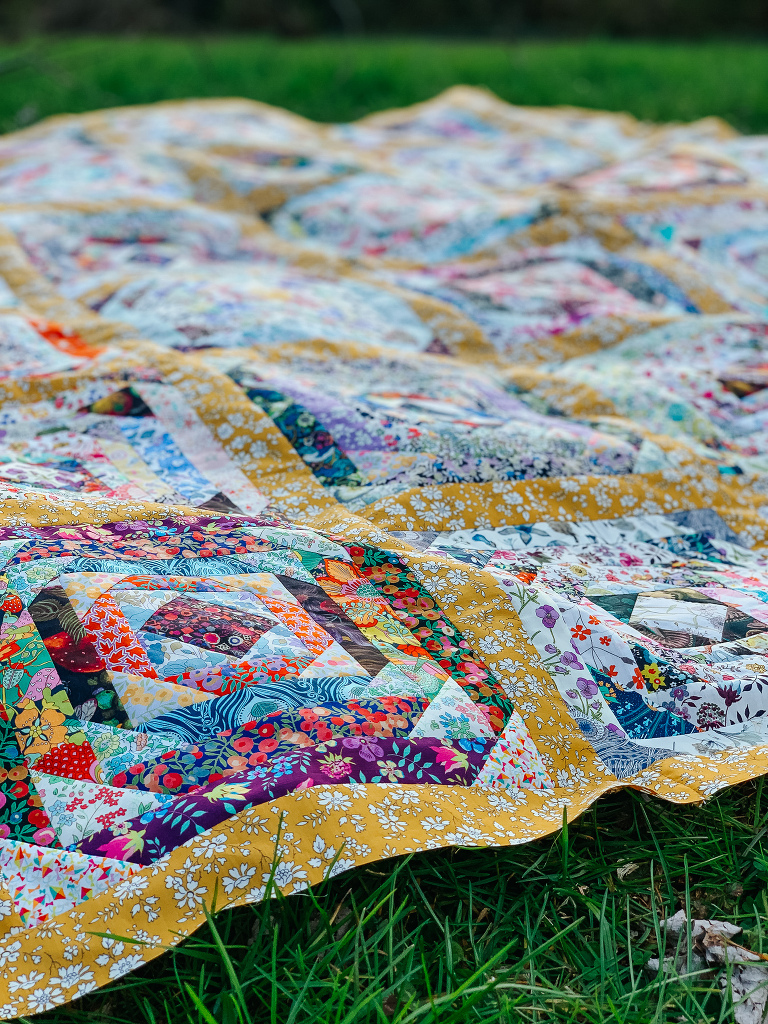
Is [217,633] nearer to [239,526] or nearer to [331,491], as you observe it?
[239,526]

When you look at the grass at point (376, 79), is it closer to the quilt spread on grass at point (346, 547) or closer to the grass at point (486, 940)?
the quilt spread on grass at point (346, 547)

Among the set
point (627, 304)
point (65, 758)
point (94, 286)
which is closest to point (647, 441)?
point (627, 304)

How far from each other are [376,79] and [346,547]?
463 centimetres

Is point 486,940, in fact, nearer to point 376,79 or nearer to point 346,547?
point 346,547

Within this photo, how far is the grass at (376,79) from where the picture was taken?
4316 millimetres

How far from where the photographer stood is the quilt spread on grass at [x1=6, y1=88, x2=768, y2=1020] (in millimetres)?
730

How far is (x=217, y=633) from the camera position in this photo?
0.85 metres

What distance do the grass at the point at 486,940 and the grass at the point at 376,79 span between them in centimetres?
427

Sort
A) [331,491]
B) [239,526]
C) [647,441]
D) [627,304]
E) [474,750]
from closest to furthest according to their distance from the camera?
[474,750] < [239,526] < [331,491] < [647,441] < [627,304]

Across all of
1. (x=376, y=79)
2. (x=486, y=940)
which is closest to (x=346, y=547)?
(x=486, y=940)

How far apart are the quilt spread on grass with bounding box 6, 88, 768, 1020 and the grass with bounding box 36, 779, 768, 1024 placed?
0.04 meters

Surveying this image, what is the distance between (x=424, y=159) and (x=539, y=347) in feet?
6.40

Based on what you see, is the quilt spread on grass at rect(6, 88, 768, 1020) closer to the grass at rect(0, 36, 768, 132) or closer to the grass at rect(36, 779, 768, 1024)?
the grass at rect(36, 779, 768, 1024)

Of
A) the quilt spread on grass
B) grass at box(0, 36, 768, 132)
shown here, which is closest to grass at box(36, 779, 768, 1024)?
the quilt spread on grass
